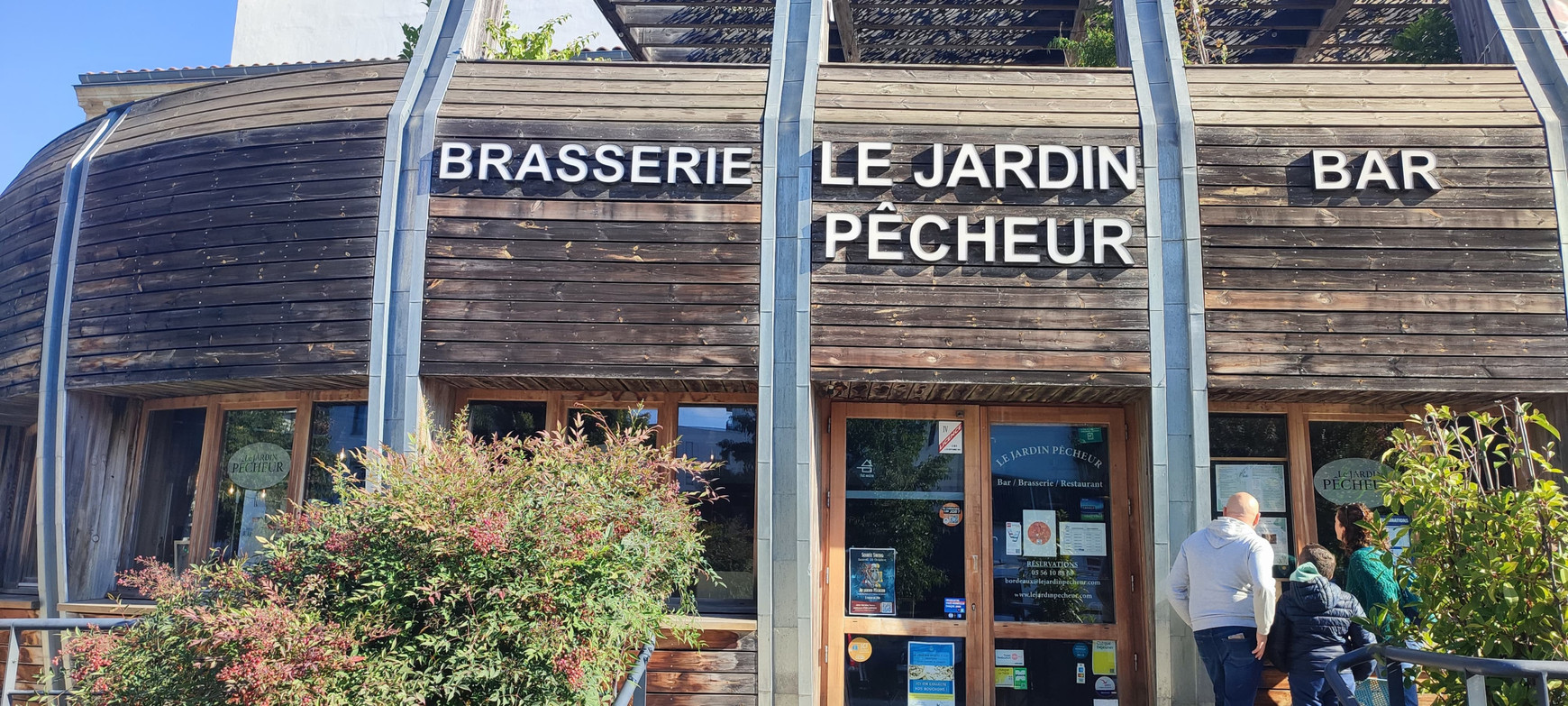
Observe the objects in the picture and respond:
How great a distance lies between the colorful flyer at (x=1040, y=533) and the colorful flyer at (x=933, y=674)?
929mm

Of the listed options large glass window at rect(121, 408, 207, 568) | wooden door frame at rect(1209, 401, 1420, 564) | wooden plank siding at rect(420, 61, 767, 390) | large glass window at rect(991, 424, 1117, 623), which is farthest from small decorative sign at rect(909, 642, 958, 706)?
large glass window at rect(121, 408, 207, 568)

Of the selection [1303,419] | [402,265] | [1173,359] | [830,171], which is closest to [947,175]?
[830,171]

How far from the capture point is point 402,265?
719 cm

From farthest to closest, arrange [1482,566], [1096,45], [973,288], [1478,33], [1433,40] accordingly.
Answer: [1096,45] → [1433,40] → [1478,33] → [973,288] → [1482,566]

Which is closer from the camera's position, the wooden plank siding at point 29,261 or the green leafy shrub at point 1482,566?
the green leafy shrub at point 1482,566

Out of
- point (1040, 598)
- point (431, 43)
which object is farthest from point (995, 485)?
point (431, 43)

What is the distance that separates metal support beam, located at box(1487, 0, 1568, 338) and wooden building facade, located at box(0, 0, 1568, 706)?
58 mm

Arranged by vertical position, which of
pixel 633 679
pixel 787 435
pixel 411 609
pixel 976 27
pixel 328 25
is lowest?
pixel 633 679

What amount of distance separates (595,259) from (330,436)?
9.00 feet

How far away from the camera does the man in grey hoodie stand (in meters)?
5.78

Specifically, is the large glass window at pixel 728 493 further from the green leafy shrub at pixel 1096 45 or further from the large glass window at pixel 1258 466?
the green leafy shrub at pixel 1096 45

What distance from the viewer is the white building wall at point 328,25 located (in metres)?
17.7

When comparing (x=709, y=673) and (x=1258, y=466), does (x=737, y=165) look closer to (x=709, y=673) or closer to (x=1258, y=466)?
(x=709, y=673)

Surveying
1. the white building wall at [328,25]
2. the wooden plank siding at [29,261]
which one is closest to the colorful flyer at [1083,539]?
the wooden plank siding at [29,261]
